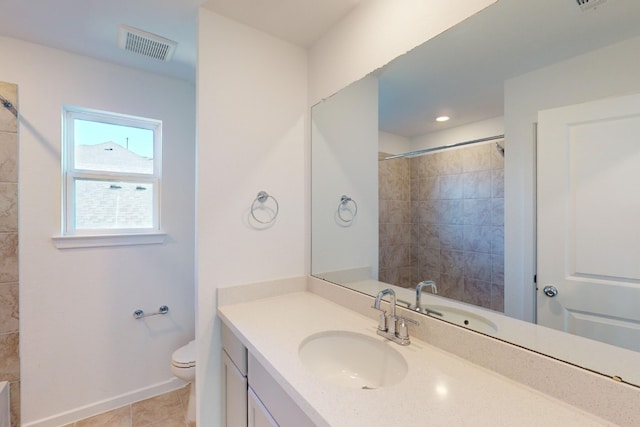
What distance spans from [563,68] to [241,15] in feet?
4.53

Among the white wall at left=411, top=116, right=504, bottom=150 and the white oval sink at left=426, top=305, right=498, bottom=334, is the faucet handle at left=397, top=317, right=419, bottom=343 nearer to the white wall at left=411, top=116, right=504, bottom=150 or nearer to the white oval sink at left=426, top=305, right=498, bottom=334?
the white oval sink at left=426, top=305, right=498, bottom=334

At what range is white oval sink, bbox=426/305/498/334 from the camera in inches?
35.0

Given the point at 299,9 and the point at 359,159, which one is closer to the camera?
the point at 299,9

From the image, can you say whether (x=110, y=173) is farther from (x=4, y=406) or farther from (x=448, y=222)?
(x=448, y=222)

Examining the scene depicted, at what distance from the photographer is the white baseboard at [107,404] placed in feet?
5.76

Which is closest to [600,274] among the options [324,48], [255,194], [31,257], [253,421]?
[253,421]

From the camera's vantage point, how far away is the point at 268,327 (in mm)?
1149

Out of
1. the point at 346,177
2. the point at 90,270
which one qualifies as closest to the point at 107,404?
the point at 90,270

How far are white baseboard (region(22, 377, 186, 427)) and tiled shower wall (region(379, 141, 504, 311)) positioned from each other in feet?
6.46

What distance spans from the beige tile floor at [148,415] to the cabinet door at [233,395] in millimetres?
695

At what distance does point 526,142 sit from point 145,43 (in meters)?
1.99

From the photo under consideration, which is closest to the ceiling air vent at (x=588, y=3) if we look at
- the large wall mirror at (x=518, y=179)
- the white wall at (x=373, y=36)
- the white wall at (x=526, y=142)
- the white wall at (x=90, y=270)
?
the large wall mirror at (x=518, y=179)

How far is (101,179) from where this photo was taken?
197 centimetres

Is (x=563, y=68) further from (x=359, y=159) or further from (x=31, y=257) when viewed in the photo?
(x=31, y=257)
